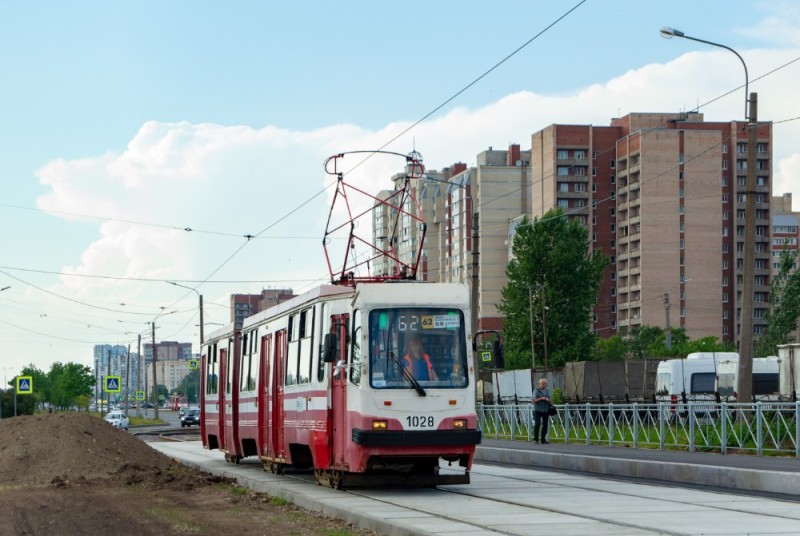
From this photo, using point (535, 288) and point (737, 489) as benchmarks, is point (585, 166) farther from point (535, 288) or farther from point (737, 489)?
point (737, 489)

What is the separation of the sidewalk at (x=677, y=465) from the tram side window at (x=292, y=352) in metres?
5.71

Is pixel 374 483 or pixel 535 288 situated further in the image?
pixel 535 288

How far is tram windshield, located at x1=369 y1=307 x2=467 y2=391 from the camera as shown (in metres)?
16.9

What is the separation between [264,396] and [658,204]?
360 feet

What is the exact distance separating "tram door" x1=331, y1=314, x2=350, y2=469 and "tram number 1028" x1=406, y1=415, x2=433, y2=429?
89cm

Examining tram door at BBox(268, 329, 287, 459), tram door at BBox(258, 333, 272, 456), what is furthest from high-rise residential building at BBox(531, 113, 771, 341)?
tram door at BBox(268, 329, 287, 459)

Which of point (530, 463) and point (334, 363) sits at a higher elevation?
point (334, 363)

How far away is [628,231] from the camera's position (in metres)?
133

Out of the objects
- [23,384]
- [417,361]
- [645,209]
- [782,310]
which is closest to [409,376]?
[417,361]

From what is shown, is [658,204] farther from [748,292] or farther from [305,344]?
[305,344]

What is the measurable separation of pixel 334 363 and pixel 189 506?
275cm

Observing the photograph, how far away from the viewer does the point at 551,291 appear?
85.1 metres

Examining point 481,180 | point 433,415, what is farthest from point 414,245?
point 433,415

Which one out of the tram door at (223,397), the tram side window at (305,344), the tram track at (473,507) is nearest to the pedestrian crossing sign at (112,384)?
the tram door at (223,397)
